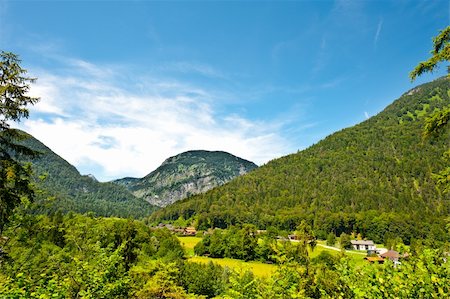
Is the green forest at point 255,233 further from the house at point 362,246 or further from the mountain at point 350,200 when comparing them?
the house at point 362,246

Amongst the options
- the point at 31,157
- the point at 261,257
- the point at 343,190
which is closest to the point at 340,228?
the point at 343,190

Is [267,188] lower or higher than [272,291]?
higher

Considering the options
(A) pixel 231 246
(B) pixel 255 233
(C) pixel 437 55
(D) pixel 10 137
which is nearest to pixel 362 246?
(B) pixel 255 233

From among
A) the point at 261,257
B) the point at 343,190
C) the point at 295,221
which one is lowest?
the point at 261,257

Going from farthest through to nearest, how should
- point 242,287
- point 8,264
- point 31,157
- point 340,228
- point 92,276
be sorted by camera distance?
point 340,228
point 31,157
point 8,264
point 92,276
point 242,287

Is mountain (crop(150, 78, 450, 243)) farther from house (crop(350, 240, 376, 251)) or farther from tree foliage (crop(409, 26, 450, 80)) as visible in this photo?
tree foliage (crop(409, 26, 450, 80))

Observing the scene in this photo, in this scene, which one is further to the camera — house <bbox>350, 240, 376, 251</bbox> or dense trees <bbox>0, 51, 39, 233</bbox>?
house <bbox>350, 240, 376, 251</bbox>

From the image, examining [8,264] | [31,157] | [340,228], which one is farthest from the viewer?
[340,228]

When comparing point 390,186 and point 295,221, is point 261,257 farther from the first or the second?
A: point 390,186

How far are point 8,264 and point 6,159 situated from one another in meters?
4.40

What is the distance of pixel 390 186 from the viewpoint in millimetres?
156750

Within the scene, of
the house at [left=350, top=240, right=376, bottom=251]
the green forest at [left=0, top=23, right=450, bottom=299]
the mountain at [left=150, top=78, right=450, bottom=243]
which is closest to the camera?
the green forest at [left=0, top=23, right=450, bottom=299]

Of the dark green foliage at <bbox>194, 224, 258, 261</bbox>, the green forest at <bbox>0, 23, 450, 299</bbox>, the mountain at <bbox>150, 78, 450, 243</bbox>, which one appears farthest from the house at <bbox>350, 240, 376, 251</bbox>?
the dark green foliage at <bbox>194, 224, 258, 261</bbox>

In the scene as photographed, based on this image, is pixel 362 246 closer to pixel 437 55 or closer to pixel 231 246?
pixel 231 246
